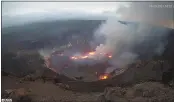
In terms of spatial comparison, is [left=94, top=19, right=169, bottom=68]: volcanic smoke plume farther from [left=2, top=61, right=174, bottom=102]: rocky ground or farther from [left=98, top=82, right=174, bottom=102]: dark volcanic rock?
[left=98, top=82, right=174, bottom=102]: dark volcanic rock

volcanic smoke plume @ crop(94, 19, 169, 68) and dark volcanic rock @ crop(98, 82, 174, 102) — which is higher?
volcanic smoke plume @ crop(94, 19, 169, 68)

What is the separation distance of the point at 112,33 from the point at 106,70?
250 millimetres

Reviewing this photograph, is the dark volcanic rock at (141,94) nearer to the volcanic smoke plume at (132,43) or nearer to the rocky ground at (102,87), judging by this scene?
the rocky ground at (102,87)

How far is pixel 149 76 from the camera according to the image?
5.96ft

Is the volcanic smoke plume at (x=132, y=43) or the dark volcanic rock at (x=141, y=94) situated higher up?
the volcanic smoke plume at (x=132, y=43)

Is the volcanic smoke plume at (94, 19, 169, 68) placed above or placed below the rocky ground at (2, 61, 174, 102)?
above

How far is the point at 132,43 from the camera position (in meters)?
1.82

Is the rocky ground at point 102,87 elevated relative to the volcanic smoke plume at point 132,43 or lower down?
lower down

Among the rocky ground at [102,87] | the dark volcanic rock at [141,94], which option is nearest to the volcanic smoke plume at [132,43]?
the rocky ground at [102,87]

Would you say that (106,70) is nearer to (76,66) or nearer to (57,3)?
(76,66)

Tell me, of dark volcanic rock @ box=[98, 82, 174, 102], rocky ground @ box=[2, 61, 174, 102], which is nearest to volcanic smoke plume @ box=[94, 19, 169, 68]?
rocky ground @ box=[2, 61, 174, 102]

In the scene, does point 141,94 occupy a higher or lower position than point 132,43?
lower

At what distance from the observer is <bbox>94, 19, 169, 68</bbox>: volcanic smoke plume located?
181 cm

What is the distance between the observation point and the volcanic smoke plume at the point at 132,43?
1.81 m
